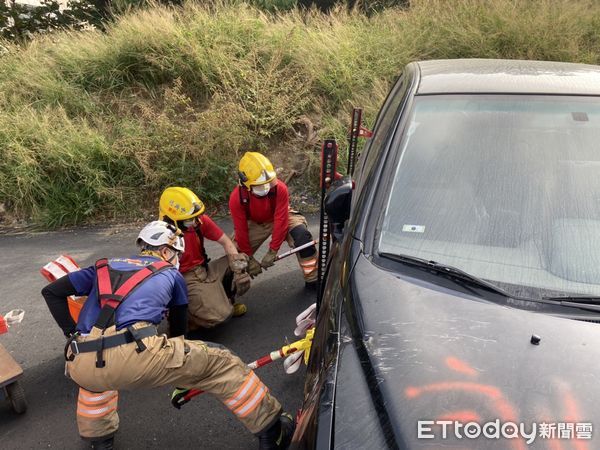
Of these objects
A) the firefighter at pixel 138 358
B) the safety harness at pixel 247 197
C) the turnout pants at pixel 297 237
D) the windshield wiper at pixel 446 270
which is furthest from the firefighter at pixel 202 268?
the windshield wiper at pixel 446 270

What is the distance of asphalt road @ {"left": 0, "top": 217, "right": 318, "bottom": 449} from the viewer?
8.12 ft

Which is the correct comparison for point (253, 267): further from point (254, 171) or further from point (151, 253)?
point (151, 253)

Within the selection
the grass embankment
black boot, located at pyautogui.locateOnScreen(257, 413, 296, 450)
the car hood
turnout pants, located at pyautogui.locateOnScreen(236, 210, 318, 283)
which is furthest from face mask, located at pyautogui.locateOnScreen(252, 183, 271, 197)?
the grass embankment

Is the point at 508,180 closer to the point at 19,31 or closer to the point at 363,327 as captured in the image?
the point at 363,327

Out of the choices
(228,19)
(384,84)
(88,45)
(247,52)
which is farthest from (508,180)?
(88,45)

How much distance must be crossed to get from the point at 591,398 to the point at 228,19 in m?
7.92

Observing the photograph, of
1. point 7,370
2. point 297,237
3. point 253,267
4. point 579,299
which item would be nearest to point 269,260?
point 253,267

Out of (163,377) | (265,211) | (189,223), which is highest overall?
(189,223)

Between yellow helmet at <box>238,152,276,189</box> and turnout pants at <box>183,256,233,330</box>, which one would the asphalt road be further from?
yellow helmet at <box>238,152,276,189</box>

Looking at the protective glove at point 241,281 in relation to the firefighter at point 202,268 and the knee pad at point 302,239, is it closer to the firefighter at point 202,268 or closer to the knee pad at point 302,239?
the firefighter at point 202,268

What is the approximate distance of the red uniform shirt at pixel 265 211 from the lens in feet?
11.6

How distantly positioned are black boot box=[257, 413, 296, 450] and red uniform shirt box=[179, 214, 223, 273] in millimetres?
1447

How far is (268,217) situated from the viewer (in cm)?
375

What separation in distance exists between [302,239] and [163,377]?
172 cm
